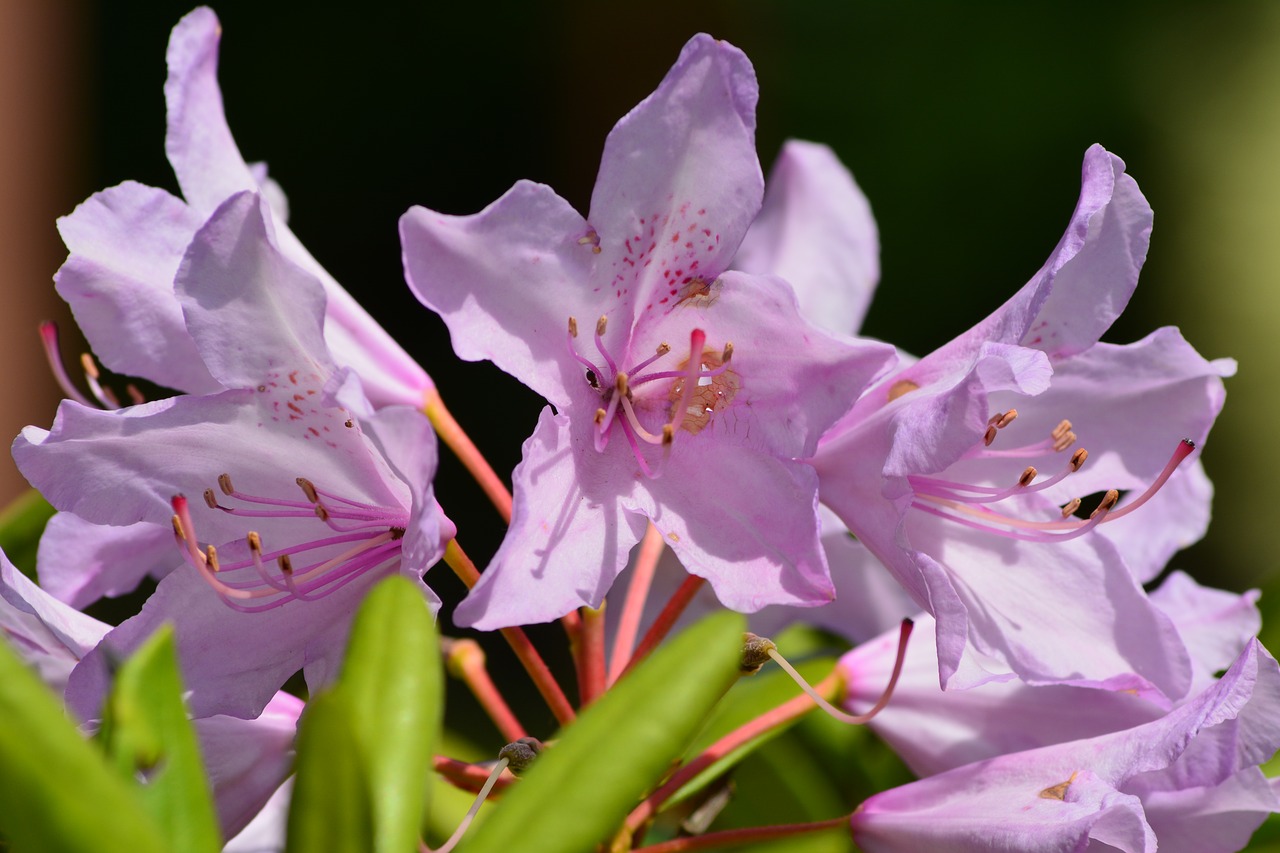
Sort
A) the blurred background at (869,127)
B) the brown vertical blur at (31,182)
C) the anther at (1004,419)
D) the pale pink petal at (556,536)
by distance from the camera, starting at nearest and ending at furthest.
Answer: the pale pink petal at (556,536) → the anther at (1004,419) → the brown vertical blur at (31,182) → the blurred background at (869,127)

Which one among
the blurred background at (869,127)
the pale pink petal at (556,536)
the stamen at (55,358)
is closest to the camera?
the pale pink petal at (556,536)

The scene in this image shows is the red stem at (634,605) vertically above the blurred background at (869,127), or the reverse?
the red stem at (634,605)

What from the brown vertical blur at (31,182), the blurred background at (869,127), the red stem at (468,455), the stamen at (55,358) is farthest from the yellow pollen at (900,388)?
the blurred background at (869,127)

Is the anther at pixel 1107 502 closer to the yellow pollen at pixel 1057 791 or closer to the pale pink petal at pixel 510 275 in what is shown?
the yellow pollen at pixel 1057 791

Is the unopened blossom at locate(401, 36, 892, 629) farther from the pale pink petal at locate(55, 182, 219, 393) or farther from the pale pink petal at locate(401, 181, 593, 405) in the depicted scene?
the pale pink petal at locate(55, 182, 219, 393)

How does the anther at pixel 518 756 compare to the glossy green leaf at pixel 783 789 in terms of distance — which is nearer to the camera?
the anther at pixel 518 756

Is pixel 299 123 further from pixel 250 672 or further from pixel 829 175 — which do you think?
pixel 250 672

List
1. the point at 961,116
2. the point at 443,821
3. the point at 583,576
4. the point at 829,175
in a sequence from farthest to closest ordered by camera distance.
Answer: the point at 961,116 < the point at 829,175 < the point at 443,821 < the point at 583,576

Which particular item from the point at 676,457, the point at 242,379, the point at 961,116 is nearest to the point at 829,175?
the point at 676,457
